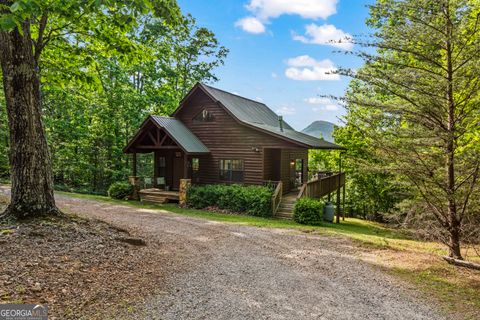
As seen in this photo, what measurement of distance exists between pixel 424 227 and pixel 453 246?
0.71 meters

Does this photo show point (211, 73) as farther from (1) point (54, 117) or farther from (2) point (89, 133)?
(1) point (54, 117)

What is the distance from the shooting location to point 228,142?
18047 millimetres

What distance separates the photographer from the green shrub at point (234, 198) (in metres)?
14.7

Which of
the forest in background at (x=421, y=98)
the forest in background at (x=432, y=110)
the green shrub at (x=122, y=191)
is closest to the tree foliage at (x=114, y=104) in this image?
the green shrub at (x=122, y=191)

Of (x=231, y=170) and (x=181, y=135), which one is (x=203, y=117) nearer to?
(x=181, y=135)

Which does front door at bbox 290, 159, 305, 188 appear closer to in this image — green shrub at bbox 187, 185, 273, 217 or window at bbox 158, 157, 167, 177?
green shrub at bbox 187, 185, 273, 217

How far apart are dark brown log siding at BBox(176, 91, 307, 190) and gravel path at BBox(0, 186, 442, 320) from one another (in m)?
7.92

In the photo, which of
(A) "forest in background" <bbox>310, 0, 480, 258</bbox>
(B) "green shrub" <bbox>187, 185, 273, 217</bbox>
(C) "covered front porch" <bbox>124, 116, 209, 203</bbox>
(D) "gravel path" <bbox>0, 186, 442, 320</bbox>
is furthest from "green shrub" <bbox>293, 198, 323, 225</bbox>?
(C) "covered front porch" <bbox>124, 116, 209, 203</bbox>

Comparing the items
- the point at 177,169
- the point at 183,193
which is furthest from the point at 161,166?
the point at 183,193

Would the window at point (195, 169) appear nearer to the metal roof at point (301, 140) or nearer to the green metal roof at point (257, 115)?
the green metal roof at point (257, 115)

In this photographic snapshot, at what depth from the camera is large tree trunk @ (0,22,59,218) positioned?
6.58 metres

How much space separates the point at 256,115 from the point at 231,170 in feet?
17.1

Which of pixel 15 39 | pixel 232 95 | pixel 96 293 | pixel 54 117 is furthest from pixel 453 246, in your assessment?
pixel 54 117

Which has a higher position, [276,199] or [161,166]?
[161,166]
